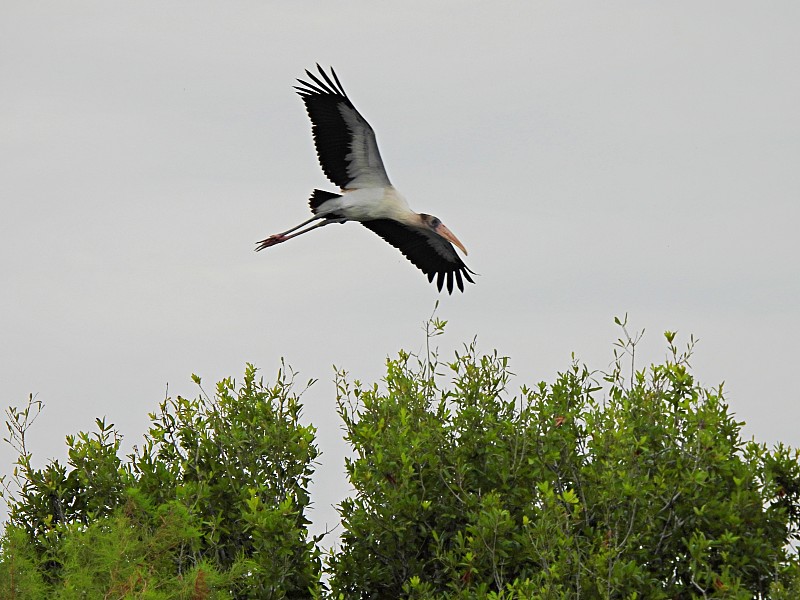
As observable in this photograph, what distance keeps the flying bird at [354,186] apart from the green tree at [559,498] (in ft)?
16.2

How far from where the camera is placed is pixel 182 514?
31.8ft

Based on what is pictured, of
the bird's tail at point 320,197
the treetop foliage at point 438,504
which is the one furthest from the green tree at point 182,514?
the bird's tail at point 320,197

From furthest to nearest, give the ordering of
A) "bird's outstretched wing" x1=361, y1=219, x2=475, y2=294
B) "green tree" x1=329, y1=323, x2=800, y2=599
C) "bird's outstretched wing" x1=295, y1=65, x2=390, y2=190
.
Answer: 1. "bird's outstretched wing" x1=361, y1=219, x2=475, y2=294
2. "bird's outstretched wing" x1=295, y1=65, x2=390, y2=190
3. "green tree" x1=329, y1=323, x2=800, y2=599

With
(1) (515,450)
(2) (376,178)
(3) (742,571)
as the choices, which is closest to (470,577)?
(1) (515,450)

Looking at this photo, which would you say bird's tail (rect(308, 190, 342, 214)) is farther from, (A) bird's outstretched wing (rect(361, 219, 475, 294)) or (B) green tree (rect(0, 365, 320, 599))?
(B) green tree (rect(0, 365, 320, 599))

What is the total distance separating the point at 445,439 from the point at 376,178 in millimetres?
5954

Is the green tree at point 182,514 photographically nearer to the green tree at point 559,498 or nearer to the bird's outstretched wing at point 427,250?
the green tree at point 559,498

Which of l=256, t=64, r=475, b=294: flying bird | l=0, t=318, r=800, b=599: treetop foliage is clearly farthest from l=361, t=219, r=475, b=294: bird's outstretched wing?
l=0, t=318, r=800, b=599: treetop foliage

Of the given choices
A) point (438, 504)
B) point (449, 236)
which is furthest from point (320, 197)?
point (438, 504)

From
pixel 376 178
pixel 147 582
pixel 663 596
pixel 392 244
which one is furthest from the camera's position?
pixel 392 244

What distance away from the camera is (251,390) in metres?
11.5

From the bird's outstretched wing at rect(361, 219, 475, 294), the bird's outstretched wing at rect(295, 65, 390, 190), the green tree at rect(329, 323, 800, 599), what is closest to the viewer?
the green tree at rect(329, 323, 800, 599)

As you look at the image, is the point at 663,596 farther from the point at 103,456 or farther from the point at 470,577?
the point at 103,456

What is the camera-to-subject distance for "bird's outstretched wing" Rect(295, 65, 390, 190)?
1475cm
